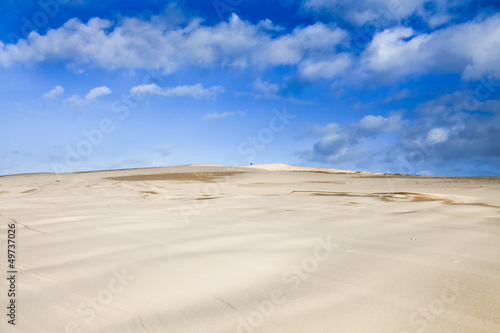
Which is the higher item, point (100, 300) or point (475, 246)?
point (475, 246)

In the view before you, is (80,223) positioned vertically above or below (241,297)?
above

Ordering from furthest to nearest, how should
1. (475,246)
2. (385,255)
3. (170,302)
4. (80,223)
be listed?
(80,223)
(475,246)
(385,255)
(170,302)

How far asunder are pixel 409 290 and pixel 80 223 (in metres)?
3.64

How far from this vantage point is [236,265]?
7.51 feet

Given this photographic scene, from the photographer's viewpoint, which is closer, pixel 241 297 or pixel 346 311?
pixel 346 311

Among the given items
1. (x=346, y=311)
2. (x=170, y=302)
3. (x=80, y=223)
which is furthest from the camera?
(x=80, y=223)

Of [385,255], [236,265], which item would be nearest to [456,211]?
[385,255]

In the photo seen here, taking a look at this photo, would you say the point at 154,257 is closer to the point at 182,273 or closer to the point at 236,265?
the point at 182,273

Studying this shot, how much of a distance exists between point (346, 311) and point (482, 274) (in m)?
1.09

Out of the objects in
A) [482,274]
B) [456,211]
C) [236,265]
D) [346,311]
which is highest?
[456,211]

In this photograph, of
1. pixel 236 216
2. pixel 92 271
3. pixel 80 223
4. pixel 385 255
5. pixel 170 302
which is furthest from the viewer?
pixel 236 216

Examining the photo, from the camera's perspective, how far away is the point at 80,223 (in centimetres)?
394

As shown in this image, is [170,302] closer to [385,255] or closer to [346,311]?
[346,311]

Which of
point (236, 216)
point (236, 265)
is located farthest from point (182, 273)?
point (236, 216)
